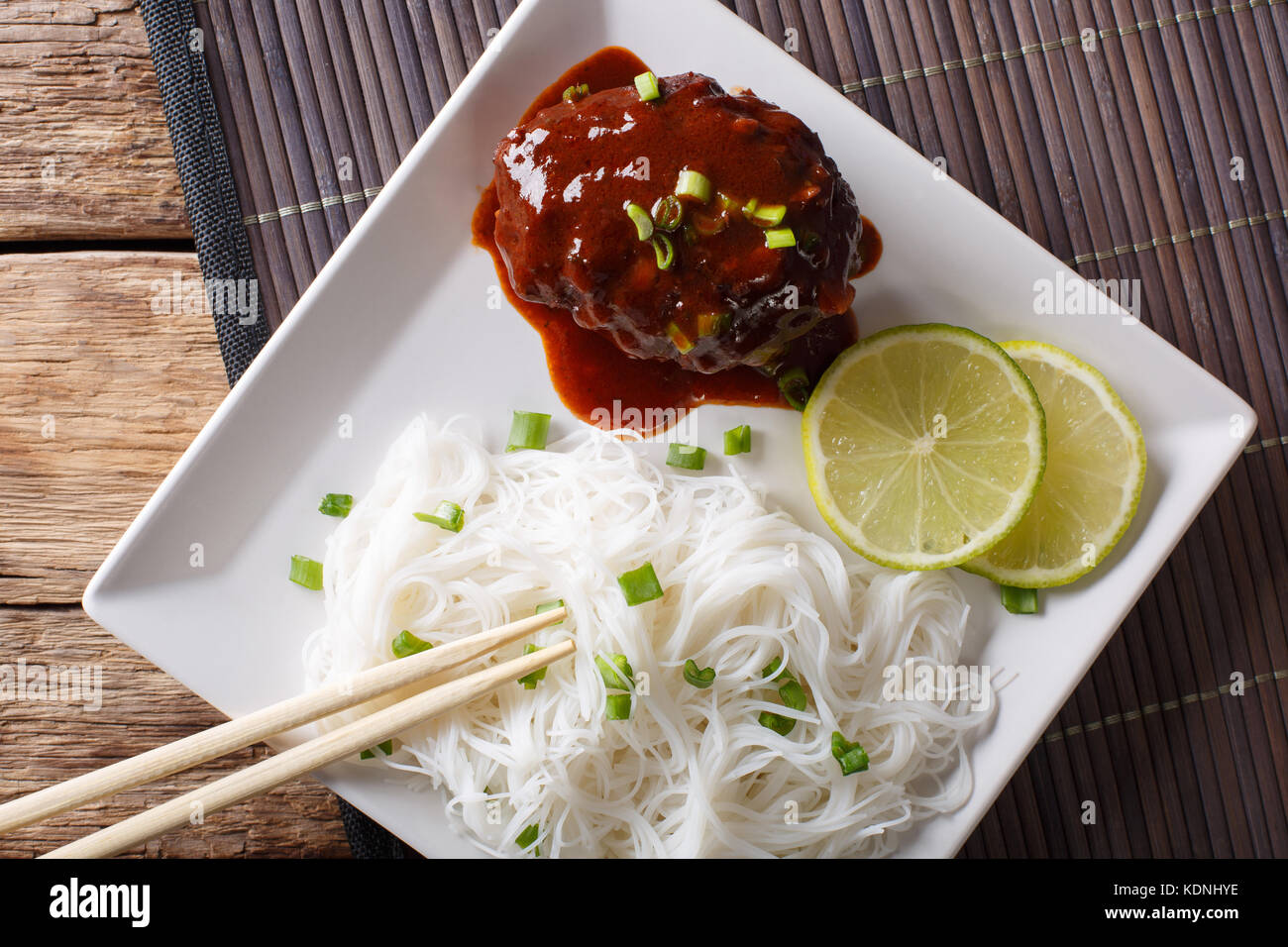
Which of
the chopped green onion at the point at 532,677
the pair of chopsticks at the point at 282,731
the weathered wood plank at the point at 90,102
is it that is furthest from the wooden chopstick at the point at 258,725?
the weathered wood plank at the point at 90,102

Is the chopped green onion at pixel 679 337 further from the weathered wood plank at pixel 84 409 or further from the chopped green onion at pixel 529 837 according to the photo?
the weathered wood plank at pixel 84 409

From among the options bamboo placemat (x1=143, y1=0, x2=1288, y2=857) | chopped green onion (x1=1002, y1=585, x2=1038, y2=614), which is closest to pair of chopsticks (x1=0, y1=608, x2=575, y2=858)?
chopped green onion (x1=1002, y1=585, x2=1038, y2=614)

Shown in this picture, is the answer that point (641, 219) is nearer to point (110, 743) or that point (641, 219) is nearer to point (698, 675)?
point (698, 675)

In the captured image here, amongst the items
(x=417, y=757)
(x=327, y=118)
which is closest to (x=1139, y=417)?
(x=417, y=757)

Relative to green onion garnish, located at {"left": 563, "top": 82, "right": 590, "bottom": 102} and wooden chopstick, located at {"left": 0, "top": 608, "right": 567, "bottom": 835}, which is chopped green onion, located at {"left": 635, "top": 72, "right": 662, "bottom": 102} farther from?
wooden chopstick, located at {"left": 0, "top": 608, "right": 567, "bottom": 835}

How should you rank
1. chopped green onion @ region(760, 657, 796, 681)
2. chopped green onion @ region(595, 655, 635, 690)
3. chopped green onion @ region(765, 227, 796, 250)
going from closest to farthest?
chopped green onion @ region(765, 227, 796, 250)
chopped green onion @ region(595, 655, 635, 690)
chopped green onion @ region(760, 657, 796, 681)
